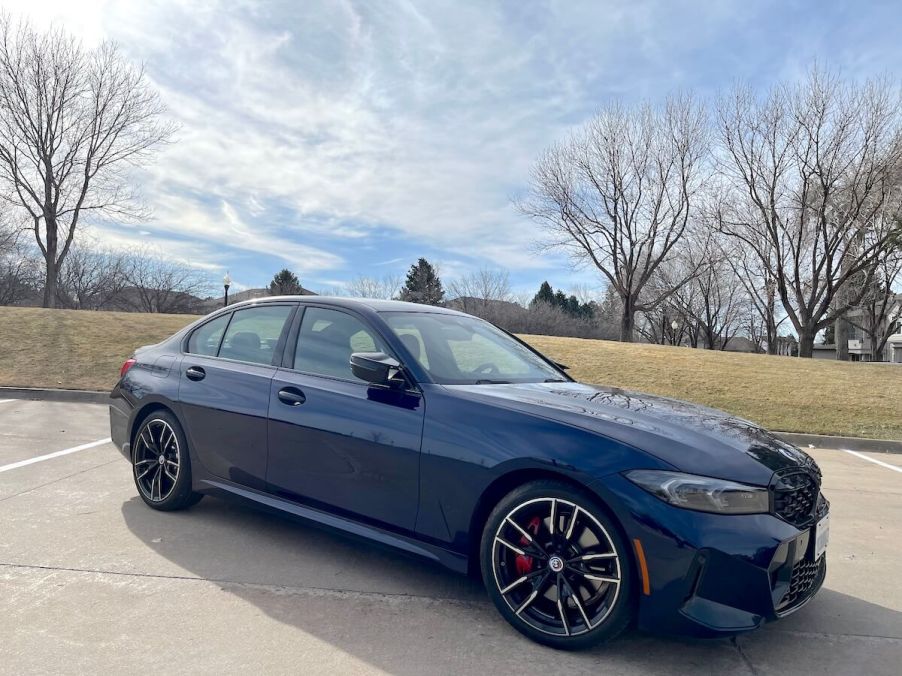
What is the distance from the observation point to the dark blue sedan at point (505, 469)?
250 cm

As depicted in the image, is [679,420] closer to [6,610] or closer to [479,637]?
[479,637]

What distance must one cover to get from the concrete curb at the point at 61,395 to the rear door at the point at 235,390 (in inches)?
309

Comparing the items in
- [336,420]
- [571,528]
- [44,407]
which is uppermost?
[336,420]

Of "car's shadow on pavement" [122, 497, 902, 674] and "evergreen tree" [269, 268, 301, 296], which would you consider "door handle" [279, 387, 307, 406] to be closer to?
"car's shadow on pavement" [122, 497, 902, 674]

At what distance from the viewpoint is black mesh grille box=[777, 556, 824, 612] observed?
2621 mm

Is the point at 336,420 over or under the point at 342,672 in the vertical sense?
over

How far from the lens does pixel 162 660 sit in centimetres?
254

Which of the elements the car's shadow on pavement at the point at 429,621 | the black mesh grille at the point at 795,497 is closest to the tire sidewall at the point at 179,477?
the car's shadow on pavement at the point at 429,621

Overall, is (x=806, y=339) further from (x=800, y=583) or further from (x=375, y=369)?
(x=375, y=369)

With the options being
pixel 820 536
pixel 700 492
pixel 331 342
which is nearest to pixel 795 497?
pixel 820 536

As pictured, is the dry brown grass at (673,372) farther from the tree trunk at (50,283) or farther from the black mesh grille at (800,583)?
the tree trunk at (50,283)

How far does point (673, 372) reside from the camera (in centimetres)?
1529

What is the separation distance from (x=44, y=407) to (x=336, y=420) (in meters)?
8.79

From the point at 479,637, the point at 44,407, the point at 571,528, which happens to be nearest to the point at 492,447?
the point at 571,528
